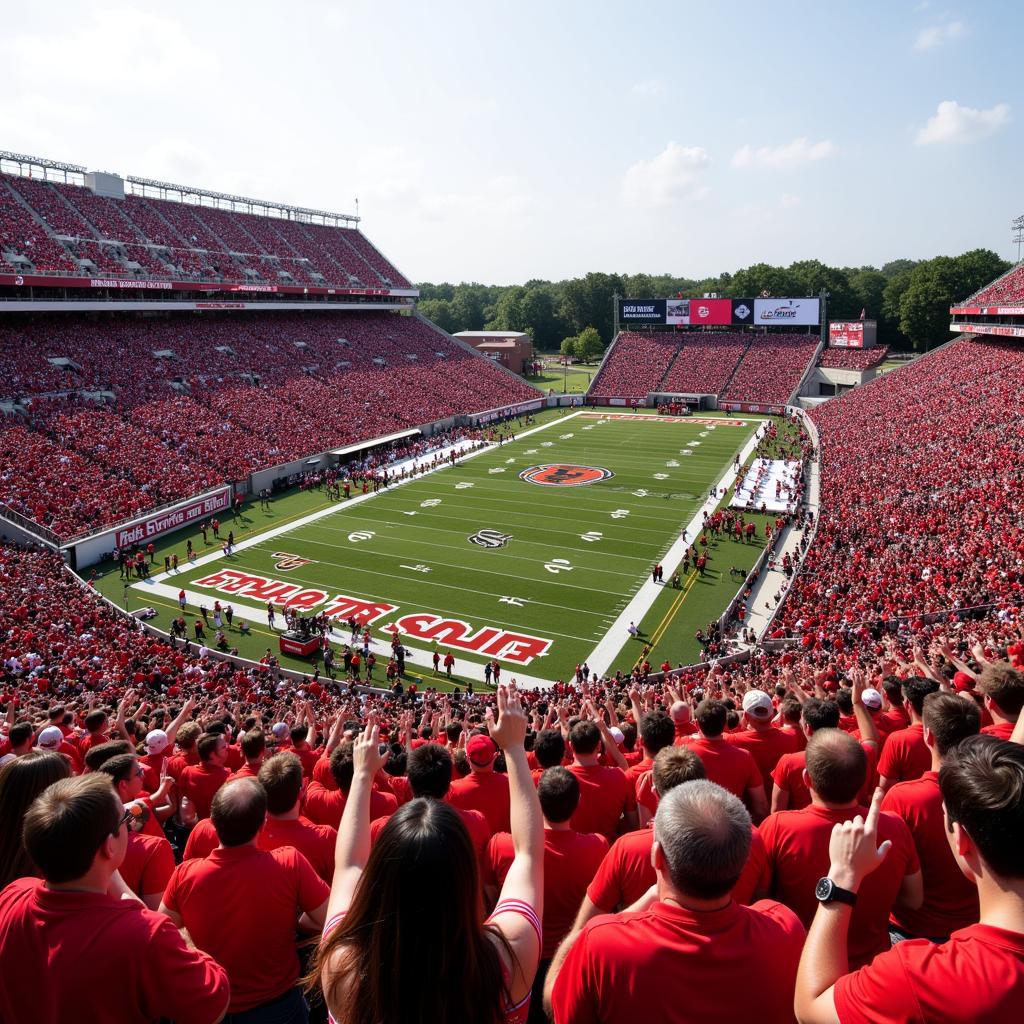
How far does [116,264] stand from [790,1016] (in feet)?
185

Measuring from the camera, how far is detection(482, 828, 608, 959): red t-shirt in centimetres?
380

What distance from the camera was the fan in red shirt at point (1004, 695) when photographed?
5277 mm

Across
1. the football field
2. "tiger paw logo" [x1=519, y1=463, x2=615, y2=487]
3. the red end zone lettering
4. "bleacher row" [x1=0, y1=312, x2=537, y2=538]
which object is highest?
"bleacher row" [x1=0, y1=312, x2=537, y2=538]

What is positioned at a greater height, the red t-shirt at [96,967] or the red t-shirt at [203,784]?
the red t-shirt at [96,967]

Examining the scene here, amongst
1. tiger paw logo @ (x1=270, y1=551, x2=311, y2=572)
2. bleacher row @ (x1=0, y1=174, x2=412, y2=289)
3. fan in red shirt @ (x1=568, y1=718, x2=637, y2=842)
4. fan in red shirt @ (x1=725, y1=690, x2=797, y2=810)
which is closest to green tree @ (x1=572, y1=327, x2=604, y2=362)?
bleacher row @ (x1=0, y1=174, x2=412, y2=289)

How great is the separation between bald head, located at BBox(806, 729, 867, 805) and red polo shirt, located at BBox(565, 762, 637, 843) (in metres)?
1.61

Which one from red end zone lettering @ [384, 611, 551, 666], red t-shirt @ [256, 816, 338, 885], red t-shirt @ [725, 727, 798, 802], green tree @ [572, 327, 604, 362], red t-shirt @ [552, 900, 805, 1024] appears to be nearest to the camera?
red t-shirt @ [552, 900, 805, 1024]

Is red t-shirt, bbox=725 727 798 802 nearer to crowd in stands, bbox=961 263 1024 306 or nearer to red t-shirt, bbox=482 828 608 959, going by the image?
red t-shirt, bbox=482 828 608 959

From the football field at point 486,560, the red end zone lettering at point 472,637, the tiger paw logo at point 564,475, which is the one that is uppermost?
the tiger paw logo at point 564,475

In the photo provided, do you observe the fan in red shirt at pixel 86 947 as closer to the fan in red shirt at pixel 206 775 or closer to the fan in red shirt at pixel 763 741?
the fan in red shirt at pixel 206 775

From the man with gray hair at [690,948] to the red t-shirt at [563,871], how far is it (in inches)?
53.4

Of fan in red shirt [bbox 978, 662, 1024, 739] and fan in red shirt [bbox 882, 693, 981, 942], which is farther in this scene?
fan in red shirt [bbox 978, 662, 1024, 739]

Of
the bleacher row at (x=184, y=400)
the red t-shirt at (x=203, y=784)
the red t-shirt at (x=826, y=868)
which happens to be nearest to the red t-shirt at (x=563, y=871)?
the red t-shirt at (x=826, y=868)

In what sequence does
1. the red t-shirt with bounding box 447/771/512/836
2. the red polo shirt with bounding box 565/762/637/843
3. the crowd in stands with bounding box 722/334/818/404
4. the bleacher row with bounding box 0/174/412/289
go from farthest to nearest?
the crowd in stands with bounding box 722/334/818/404, the bleacher row with bounding box 0/174/412/289, the red t-shirt with bounding box 447/771/512/836, the red polo shirt with bounding box 565/762/637/843
